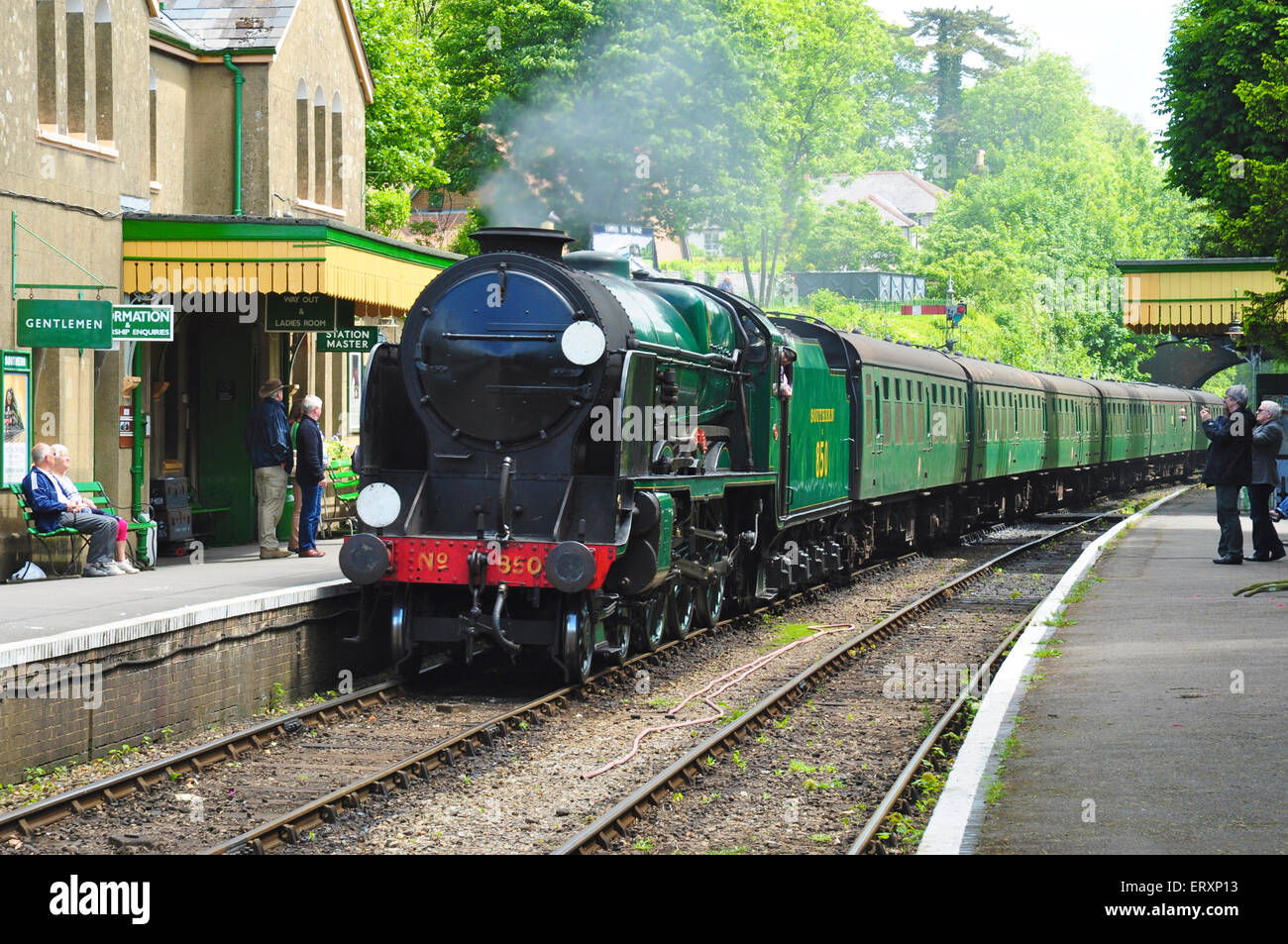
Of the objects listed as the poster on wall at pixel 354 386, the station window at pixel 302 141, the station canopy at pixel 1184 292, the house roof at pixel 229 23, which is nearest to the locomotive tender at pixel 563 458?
the house roof at pixel 229 23

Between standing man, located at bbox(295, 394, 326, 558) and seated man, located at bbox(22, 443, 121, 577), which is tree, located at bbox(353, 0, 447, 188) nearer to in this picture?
standing man, located at bbox(295, 394, 326, 558)

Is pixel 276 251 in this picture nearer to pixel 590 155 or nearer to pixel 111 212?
pixel 111 212

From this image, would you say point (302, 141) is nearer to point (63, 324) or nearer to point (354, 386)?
point (354, 386)

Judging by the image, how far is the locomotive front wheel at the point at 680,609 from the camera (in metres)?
13.2

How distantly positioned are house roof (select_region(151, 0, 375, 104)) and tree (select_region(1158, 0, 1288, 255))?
67.9ft

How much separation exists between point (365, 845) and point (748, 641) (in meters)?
7.17

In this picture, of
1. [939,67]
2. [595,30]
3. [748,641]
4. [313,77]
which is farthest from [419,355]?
[939,67]

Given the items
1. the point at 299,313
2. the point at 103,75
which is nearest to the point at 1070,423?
the point at 299,313

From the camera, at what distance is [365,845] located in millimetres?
7316

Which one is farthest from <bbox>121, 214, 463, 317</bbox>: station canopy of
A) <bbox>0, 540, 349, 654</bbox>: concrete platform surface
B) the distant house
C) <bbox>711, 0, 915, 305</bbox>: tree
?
the distant house

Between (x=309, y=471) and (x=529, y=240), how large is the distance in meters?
4.97

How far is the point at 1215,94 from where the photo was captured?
35.4m

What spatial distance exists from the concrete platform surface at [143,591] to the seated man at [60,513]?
187 mm

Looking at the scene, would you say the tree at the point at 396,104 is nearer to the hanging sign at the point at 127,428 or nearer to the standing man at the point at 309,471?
the hanging sign at the point at 127,428
